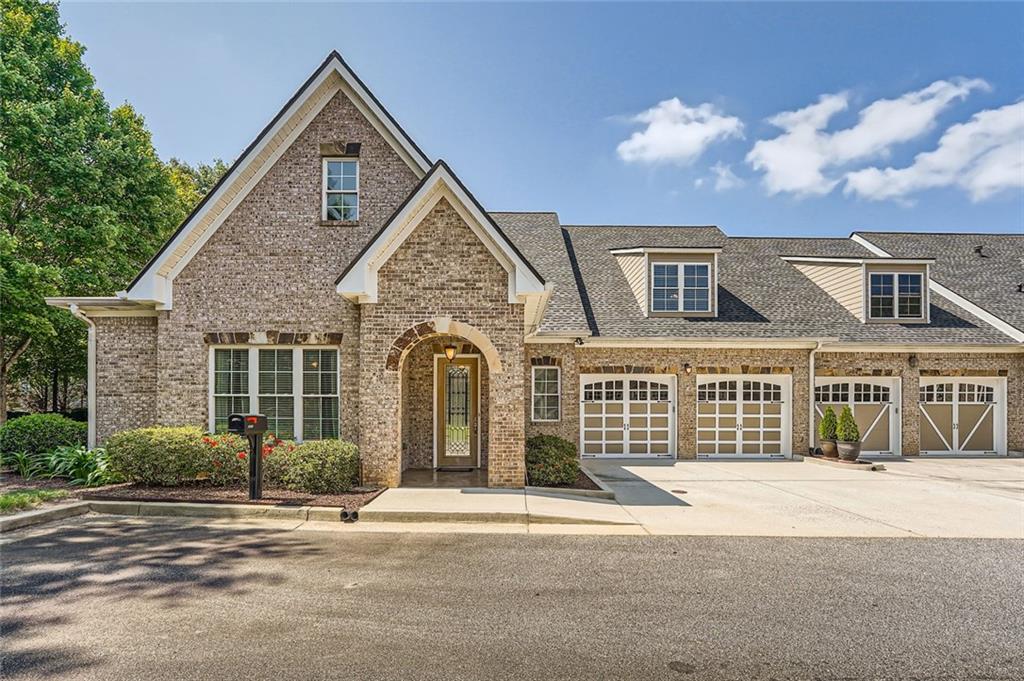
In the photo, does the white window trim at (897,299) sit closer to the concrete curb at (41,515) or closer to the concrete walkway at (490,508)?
the concrete walkway at (490,508)

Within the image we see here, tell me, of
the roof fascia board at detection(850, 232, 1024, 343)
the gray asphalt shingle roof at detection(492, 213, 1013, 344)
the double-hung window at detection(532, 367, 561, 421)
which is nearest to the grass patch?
the double-hung window at detection(532, 367, 561, 421)

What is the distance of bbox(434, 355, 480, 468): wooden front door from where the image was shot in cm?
1262

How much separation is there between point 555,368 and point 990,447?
14035mm

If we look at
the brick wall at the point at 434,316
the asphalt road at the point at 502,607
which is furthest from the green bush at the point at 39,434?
the brick wall at the point at 434,316

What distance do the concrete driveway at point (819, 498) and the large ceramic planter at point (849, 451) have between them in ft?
2.16

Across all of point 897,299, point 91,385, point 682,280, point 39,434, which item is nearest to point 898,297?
point 897,299

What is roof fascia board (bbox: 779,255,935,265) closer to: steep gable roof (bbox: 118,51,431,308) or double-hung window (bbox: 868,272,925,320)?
double-hung window (bbox: 868,272,925,320)

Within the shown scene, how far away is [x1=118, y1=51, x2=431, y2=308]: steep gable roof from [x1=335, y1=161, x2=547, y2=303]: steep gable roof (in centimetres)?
205

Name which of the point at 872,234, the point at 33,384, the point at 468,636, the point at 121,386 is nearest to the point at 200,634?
the point at 468,636

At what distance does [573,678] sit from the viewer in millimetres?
3934

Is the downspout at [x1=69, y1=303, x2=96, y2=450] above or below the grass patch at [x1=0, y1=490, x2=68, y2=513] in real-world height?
above

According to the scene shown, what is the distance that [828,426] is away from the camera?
48.7 ft

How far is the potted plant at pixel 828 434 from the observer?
1468 centimetres

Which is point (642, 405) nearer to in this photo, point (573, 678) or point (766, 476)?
point (766, 476)
